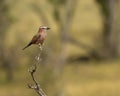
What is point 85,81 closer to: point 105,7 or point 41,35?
point 105,7

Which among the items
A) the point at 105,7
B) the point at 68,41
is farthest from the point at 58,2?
the point at 105,7

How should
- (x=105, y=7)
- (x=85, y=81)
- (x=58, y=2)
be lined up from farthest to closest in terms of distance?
1. (x=105, y=7)
2. (x=58, y=2)
3. (x=85, y=81)

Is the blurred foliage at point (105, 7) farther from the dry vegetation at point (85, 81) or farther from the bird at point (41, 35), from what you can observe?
the bird at point (41, 35)

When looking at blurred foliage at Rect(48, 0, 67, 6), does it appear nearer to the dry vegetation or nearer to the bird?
the dry vegetation

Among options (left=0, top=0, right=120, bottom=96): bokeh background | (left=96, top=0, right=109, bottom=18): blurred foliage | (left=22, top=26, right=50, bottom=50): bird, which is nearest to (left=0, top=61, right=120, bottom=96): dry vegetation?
(left=0, top=0, right=120, bottom=96): bokeh background

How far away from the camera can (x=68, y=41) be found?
100 ft

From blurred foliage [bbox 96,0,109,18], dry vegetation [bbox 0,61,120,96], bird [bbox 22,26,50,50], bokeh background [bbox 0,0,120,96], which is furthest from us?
blurred foliage [bbox 96,0,109,18]

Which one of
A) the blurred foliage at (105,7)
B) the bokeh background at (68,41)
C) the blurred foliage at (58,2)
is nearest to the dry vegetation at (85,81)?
the bokeh background at (68,41)

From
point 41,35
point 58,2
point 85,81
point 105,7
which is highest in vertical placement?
point 41,35

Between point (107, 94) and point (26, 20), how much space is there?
10.7 meters

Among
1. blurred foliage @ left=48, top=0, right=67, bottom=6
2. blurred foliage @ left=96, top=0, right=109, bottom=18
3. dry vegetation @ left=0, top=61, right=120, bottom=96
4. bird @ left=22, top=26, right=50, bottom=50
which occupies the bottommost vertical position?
dry vegetation @ left=0, top=61, right=120, bottom=96

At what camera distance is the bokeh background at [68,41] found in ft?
88.2

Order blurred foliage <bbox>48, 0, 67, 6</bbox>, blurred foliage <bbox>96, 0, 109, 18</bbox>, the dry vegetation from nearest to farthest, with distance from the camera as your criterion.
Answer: the dry vegetation
blurred foliage <bbox>48, 0, 67, 6</bbox>
blurred foliage <bbox>96, 0, 109, 18</bbox>

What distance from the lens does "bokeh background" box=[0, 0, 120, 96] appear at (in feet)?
88.2
